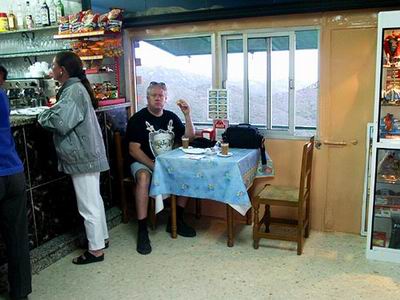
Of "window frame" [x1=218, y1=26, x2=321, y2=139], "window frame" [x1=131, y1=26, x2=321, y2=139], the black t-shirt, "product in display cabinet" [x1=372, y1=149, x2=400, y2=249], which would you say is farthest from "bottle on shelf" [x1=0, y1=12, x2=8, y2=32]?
"product in display cabinet" [x1=372, y1=149, x2=400, y2=249]

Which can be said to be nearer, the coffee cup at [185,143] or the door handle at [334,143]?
the door handle at [334,143]

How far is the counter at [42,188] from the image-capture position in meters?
3.02

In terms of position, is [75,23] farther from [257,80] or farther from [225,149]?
[225,149]

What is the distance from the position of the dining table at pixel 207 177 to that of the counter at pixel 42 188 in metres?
0.73

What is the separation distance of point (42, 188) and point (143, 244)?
92cm

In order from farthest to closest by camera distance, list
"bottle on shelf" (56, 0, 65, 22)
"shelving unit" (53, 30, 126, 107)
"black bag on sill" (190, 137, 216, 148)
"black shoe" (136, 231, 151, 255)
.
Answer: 1. "bottle on shelf" (56, 0, 65, 22)
2. "shelving unit" (53, 30, 126, 107)
3. "black bag on sill" (190, 137, 216, 148)
4. "black shoe" (136, 231, 151, 255)

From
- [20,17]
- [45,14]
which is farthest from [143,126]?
[20,17]

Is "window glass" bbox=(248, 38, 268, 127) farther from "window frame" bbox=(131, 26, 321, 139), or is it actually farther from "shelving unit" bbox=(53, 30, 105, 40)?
"shelving unit" bbox=(53, 30, 105, 40)

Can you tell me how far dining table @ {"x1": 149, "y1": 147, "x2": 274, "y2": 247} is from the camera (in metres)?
3.21

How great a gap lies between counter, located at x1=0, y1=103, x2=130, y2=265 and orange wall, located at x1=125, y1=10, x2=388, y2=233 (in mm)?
1748

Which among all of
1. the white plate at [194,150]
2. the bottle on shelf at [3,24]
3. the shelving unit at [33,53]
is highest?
the bottle on shelf at [3,24]

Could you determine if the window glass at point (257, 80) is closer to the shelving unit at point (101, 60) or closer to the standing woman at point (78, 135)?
the shelving unit at point (101, 60)

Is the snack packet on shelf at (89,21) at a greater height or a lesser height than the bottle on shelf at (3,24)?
lesser

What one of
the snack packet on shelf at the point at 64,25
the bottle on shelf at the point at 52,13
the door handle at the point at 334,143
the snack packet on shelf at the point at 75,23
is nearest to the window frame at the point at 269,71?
the door handle at the point at 334,143
